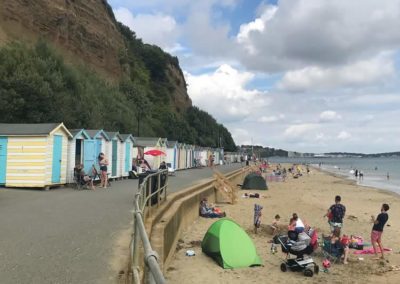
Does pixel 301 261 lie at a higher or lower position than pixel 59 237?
lower

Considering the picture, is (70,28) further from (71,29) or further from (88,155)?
(88,155)

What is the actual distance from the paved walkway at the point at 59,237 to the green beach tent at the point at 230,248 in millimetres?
2336

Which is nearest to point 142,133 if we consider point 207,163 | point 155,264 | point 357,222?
point 207,163

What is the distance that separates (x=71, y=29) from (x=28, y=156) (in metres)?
43.7

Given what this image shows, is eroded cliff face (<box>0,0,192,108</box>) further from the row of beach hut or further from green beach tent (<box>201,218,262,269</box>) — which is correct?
green beach tent (<box>201,218,262,269</box>)

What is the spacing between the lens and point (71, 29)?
58.9 m

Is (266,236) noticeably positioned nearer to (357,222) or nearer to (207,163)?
(357,222)

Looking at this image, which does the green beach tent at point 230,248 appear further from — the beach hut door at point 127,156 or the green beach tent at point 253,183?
the green beach tent at point 253,183

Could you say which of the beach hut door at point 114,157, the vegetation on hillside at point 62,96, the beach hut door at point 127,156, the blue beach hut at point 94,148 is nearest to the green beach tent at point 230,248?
the blue beach hut at point 94,148

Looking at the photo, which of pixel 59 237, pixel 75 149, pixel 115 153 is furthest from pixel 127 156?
pixel 59 237

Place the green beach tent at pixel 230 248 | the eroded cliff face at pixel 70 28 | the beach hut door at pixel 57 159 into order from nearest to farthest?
1. the green beach tent at pixel 230 248
2. the beach hut door at pixel 57 159
3. the eroded cliff face at pixel 70 28

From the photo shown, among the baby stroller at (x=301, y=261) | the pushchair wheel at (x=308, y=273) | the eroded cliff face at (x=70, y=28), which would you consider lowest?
the pushchair wheel at (x=308, y=273)

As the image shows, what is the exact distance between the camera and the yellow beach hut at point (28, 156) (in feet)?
60.7

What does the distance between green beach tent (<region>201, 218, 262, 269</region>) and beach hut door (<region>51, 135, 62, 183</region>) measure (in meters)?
9.10
